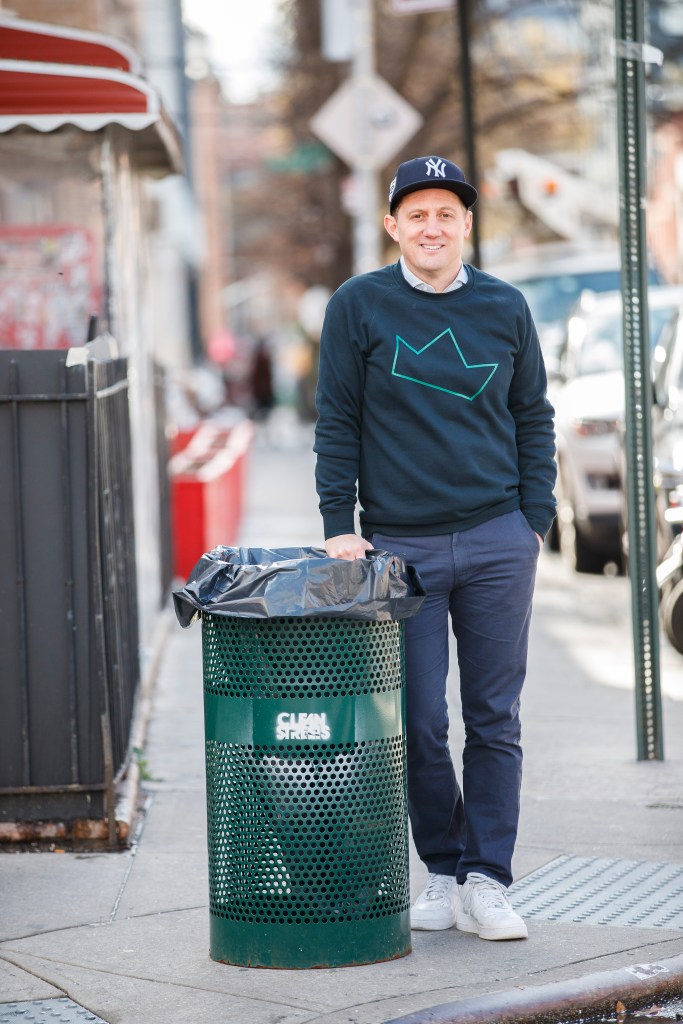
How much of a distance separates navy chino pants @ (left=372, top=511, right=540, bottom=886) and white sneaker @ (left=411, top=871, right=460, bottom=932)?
0.16 ft

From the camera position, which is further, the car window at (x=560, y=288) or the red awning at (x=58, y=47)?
the car window at (x=560, y=288)

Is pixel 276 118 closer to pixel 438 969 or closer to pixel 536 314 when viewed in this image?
pixel 536 314

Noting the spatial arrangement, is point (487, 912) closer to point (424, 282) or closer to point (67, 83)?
point (424, 282)

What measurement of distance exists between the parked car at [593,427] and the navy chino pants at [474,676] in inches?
278

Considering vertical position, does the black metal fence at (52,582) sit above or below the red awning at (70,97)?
below

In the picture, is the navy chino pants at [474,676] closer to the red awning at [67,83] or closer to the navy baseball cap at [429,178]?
the navy baseball cap at [429,178]

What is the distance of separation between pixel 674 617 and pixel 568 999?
3796 mm

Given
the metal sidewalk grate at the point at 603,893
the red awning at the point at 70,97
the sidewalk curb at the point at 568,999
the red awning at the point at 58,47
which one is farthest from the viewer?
the red awning at the point at 58,47

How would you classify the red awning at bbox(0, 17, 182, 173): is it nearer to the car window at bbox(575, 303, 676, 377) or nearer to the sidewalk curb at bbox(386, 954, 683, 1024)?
the sidewalk curb at bbox(386, 954, 683, 1024)

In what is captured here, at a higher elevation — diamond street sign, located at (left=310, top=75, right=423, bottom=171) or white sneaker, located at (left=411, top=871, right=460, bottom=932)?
diamond street sign, located at (left=310, top=75, right=423, bottom=171)

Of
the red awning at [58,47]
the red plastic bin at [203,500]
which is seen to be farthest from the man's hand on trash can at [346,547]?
the red plastic bin at [203,500]

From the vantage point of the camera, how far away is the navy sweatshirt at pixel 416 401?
4742 mm

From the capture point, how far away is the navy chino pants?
190 inches

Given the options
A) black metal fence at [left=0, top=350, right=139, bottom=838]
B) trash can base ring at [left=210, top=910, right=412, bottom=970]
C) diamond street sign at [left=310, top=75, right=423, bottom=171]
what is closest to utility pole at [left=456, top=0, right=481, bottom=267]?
diamond street sign at [left=310, top=75, right=423, bottom=171]
